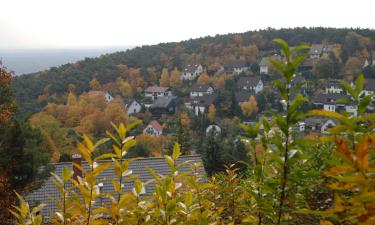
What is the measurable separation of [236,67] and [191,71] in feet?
31.4

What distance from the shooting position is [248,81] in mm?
71812

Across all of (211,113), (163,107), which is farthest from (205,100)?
(211,113)

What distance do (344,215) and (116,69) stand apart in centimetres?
8144

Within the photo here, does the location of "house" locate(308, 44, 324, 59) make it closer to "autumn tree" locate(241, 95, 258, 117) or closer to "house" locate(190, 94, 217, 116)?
"house" locate(190, 94, 217, 116)

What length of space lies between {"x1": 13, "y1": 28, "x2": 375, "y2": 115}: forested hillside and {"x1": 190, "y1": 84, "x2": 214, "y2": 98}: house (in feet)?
43.6

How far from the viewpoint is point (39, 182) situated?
513 inches

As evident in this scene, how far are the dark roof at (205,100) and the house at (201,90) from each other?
471 cm

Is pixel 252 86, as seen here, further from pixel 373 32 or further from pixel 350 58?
pixel 373 32

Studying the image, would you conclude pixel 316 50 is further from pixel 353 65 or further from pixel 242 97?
pixel 242 97

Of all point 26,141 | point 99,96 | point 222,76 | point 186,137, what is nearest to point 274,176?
point 26,141

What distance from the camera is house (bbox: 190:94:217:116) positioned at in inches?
2373

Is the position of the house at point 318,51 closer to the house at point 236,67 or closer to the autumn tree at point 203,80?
the house at point 236,67

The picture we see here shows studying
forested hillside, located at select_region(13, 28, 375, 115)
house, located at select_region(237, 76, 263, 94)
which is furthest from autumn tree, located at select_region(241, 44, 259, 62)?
house, located at select_region(237, 76, 263, 94)

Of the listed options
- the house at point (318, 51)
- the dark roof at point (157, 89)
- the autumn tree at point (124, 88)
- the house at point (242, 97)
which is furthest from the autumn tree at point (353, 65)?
the autumn tree at point (124, 88)
